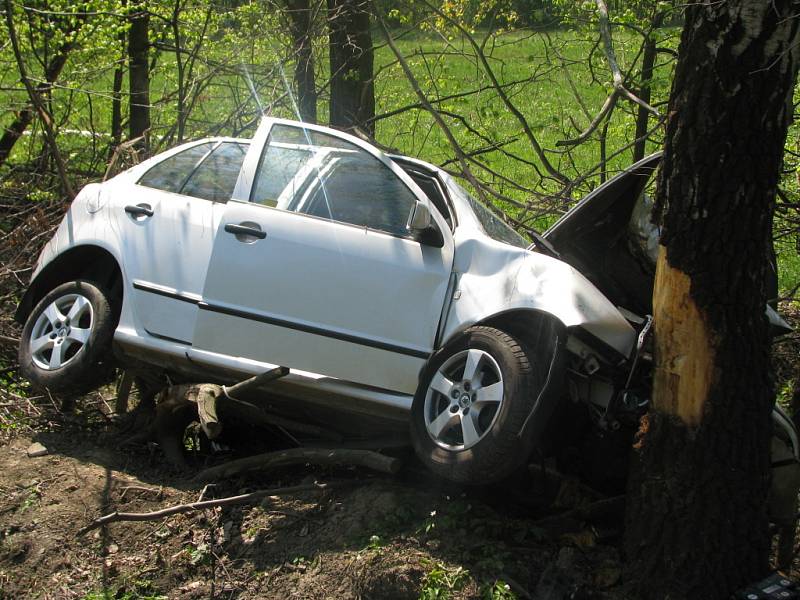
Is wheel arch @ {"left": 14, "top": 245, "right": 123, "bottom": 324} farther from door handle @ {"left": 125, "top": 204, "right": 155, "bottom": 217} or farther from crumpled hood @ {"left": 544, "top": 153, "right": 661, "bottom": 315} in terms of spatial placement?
crumpled hood @ {"left": 544, "top": 153, "right": 661, "bottom": 315}

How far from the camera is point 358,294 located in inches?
207

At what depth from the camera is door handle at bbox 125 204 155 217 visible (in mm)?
6016

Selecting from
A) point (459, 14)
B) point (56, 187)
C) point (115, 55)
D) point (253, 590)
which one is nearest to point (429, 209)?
point (253, 590)

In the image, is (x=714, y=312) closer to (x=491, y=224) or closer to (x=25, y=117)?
(x=491, y=224)

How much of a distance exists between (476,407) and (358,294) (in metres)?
0.99

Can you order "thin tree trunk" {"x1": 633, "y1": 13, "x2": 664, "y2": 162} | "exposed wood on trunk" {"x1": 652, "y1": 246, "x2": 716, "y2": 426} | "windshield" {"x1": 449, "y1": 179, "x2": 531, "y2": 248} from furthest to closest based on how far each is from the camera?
"thin tree trunk" {"x1": 633, "y1": 13, "x2": 664, "y2": 162} → "windshield" {"x1": 449, "y1": 179, "x2": 531, "y2": 248} → "exposed wood on trunk" {"x1": 652, "y1": 246, "x2": 716, "y2": 426}

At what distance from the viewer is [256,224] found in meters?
5.50

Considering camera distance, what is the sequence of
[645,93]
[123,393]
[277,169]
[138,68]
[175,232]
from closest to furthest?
[277,169], [175,232], [123,393], [645,93], [138,68]

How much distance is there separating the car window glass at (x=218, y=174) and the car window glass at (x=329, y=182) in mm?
306

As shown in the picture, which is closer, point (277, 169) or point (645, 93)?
point (277, 169)

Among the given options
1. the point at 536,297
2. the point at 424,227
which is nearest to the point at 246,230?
the point at 424,227

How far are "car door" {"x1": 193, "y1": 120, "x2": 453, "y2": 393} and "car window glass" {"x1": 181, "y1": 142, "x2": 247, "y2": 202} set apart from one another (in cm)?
25

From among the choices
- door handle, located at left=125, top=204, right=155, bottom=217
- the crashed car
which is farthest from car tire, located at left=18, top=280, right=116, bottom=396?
door handle, located at left=125, top=204, right=155, bottom=217

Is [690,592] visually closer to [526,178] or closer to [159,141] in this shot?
[526,178]
